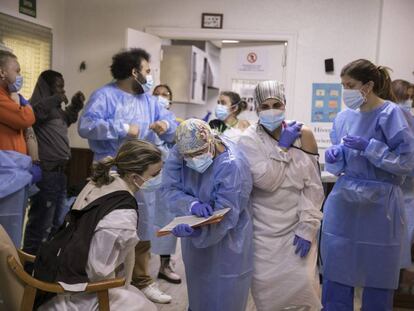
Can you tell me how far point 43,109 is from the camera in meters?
3.06

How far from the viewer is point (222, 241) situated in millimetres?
1822

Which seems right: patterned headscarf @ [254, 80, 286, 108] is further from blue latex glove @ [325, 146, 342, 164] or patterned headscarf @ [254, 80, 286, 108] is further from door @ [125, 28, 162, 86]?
door @ [125, 28, 162, 86]

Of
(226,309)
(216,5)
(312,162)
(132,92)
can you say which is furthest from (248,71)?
(226,309)

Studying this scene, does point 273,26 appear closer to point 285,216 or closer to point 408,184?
point 408,184

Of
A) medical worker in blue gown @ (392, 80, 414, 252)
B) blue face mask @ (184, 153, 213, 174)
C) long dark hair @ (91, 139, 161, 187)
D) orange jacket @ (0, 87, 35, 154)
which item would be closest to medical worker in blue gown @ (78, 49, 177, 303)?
orange jacket @ (0, 87, 35, 154)

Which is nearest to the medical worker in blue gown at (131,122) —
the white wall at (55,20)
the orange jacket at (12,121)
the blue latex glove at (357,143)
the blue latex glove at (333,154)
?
the orange jacket at (12,121)

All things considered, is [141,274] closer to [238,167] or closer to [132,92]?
[132,92]

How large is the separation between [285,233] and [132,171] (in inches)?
27.8

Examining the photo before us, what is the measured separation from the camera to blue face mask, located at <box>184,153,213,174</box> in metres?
1.80

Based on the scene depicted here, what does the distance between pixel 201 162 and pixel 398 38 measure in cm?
331

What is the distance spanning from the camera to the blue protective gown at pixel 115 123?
2.66 meters

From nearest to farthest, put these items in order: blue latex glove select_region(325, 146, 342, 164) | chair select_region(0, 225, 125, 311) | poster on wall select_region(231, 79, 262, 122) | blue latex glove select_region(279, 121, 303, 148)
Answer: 1. chair select_region(0, 225, 125, 311)
2. blue latex glove select_region(279, 121, 303, 148)
3. blue latex glove select_region(325, 146, 342, 164)
4. poster on wall select_region(231, 79, 262, 122)

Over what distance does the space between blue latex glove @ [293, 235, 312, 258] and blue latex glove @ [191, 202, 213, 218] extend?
0.41 metres

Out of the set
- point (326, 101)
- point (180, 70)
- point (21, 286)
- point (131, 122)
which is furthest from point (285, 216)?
point (180, 70)
